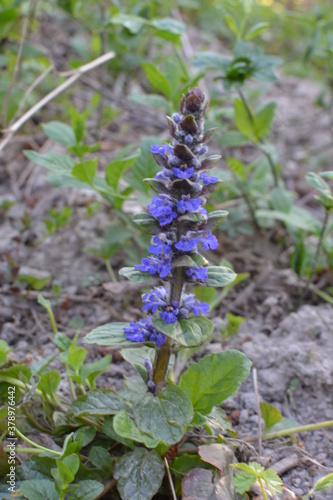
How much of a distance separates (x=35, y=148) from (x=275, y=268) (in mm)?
2078

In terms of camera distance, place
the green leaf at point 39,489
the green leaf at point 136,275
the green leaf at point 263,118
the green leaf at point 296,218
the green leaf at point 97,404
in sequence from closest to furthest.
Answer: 1. the green leaf at point 39,489
2. the green leaf at point 136,275
3. the green leaf at point 97,404
4. the green leaf at point 296,218
5. the green leaf at point 263,118

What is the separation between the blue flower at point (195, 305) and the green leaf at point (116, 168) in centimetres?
96

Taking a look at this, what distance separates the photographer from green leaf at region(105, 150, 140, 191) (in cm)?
262

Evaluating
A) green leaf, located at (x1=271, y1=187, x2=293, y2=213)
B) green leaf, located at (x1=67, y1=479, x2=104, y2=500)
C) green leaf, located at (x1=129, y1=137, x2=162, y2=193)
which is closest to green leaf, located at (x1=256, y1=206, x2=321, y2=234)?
green leaf, located at (x1=271, y1=187, x2=293, y2=213)

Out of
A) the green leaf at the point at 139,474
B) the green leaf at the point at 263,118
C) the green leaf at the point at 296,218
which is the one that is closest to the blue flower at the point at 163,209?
the green leaf at the point at 139,474

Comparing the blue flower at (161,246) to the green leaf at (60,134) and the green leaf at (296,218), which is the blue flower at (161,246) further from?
the green leaf at (296,218)

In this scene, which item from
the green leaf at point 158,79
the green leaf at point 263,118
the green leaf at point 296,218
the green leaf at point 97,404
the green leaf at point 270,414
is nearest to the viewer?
the green leaf at point 97,404

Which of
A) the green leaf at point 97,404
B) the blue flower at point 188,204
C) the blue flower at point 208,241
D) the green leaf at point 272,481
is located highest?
the blue flower at point 188,204

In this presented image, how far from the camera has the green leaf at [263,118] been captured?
331 centimetres

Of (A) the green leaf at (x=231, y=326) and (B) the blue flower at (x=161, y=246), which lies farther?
(A) the green leaf at (x=231, y=326)

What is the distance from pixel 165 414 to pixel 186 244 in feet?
1.93

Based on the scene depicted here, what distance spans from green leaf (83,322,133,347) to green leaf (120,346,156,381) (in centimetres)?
17

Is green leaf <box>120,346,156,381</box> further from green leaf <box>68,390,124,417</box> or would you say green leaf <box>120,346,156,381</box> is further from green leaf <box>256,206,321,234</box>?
green leaf <box>256,206,321,234</box>

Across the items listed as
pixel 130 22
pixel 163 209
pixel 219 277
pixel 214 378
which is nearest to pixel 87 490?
pixel 214 378
